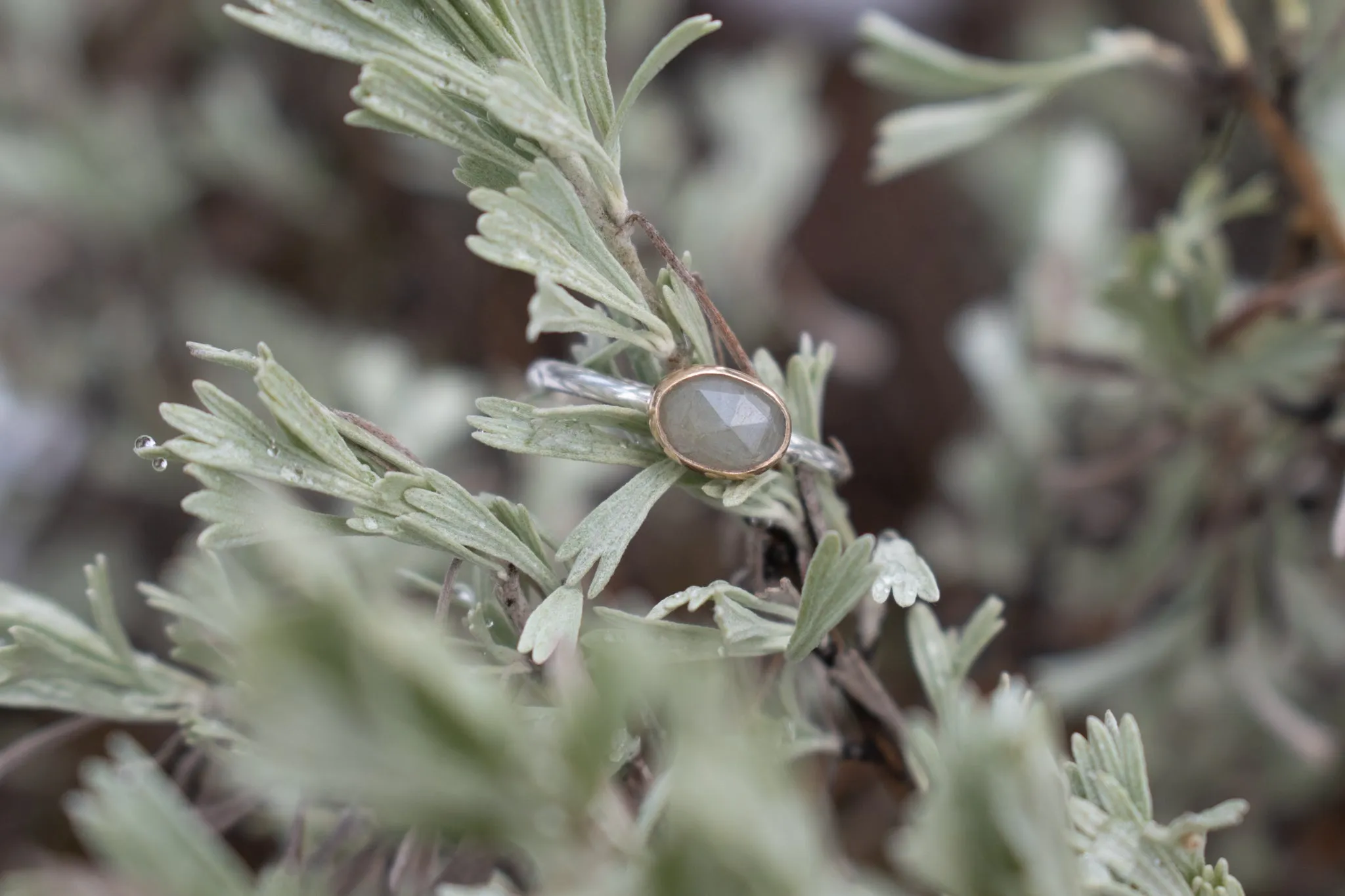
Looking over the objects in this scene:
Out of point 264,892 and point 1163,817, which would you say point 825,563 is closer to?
point 264,892

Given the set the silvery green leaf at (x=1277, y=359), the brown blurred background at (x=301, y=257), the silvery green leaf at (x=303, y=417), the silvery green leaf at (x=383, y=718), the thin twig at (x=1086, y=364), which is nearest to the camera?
the silvery green leaf at (x=383, y=718)

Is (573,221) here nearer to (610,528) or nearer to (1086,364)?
(610,528)

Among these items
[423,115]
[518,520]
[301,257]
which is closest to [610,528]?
[518,520]

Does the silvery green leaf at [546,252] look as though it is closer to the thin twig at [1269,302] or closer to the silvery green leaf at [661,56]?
the silvery green leaf at [661,56]

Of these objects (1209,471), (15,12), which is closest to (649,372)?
(1209,471)

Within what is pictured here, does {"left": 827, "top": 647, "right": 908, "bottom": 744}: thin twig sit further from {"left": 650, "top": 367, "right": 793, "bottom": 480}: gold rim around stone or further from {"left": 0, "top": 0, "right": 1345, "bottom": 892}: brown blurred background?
{"left": 0, "top": 0, "right": 1345, "bottom": 892}: brown blurred background

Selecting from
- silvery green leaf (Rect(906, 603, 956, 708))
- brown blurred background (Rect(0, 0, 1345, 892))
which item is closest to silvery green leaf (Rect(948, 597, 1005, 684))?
silvery green leaf (Rect(906, 603, 956, 708))

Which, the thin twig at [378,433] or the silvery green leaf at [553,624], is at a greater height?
the thin twig at [378,433]

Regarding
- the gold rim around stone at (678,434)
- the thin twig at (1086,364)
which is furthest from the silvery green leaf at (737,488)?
the thin twig at (1086,364)
